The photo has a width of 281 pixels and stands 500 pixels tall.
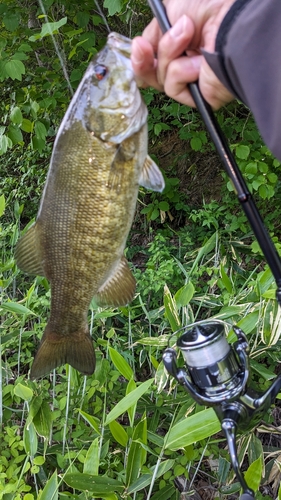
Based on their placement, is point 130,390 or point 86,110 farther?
point 130,390

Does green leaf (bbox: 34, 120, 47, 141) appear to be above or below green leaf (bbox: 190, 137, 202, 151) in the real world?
A: above

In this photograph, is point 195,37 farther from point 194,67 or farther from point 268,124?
point 268,124

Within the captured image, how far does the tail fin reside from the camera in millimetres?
1612

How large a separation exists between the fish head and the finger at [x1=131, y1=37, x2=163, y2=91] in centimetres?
5

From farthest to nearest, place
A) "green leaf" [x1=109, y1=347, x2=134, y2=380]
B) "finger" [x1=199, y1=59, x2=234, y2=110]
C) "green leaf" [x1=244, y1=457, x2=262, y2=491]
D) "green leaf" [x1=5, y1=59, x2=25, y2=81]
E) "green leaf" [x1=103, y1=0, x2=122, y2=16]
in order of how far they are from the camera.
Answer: "green leaf" [x1=5, y1=59, x2=25, y2=81]
"green leaf" [x1=103, y1=0, x2=122, y2=16]
"green leaf" [x1=109, y1=347, x2=134, y2=380]
"green leaf" [x1=244, y1=457, x2=262, y2=491]
"finger" [x1=199, y1=59, x2=234, y2=110]

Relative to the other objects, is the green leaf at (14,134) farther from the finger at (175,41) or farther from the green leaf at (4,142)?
the finger at (175,41)

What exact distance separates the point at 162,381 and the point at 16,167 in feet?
16.0

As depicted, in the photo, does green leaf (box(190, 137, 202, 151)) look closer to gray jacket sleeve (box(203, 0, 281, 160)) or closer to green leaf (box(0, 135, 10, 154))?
green leaf (box(0, 135, 10, 154))

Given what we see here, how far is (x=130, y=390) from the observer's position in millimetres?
1961

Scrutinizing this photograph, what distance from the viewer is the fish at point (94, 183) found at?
4.42 ft

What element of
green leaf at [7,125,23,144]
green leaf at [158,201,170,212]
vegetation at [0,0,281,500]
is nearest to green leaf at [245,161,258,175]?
vegetation at [0,0,281,500]

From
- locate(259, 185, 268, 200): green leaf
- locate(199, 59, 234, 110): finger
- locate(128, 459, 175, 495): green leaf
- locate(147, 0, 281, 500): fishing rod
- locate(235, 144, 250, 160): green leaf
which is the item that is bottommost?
locate(259, 185, 268, 200): green leaf

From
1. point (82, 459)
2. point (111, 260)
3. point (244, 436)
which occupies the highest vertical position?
point (111, 260)

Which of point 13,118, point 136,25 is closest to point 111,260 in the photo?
point 13,118
